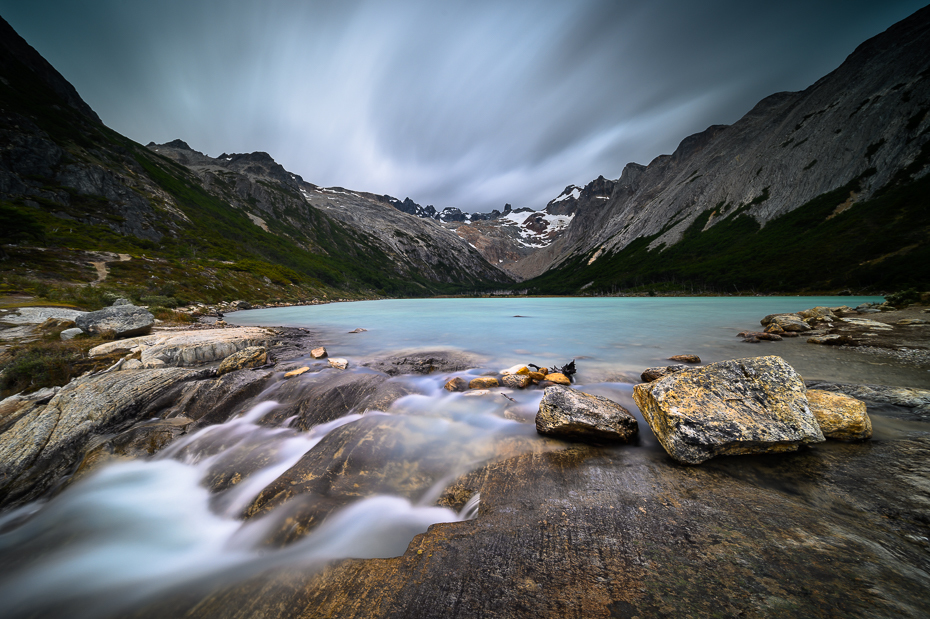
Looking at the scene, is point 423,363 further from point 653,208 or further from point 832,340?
point 653,208

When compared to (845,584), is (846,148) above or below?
above

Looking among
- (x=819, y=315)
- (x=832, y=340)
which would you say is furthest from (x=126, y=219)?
(x=819, y=315)

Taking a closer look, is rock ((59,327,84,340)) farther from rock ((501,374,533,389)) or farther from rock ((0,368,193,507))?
rock ((501,374,533,389))

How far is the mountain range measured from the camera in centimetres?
5112

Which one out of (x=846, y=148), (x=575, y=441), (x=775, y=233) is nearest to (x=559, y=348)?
(x=575, y=441)

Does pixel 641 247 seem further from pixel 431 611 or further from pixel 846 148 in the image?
pixel 431 611

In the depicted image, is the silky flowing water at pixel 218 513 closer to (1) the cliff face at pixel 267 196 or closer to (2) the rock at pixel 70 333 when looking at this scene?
(2) the rock at pixel 70 333

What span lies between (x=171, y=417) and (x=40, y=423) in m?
2.06

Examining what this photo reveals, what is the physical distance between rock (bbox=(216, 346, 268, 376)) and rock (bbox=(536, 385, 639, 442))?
32.6 feet

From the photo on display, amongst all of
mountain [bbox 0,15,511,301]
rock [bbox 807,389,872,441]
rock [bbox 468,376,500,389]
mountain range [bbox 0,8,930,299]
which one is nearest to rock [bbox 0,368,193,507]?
rock [bbox 468,376,500,389]

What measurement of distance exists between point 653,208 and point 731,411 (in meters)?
179

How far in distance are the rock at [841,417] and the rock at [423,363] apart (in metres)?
9.03

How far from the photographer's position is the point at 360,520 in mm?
4613

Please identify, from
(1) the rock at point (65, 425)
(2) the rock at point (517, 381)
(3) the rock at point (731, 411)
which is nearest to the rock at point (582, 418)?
(3) the rock at point (731, 411)
